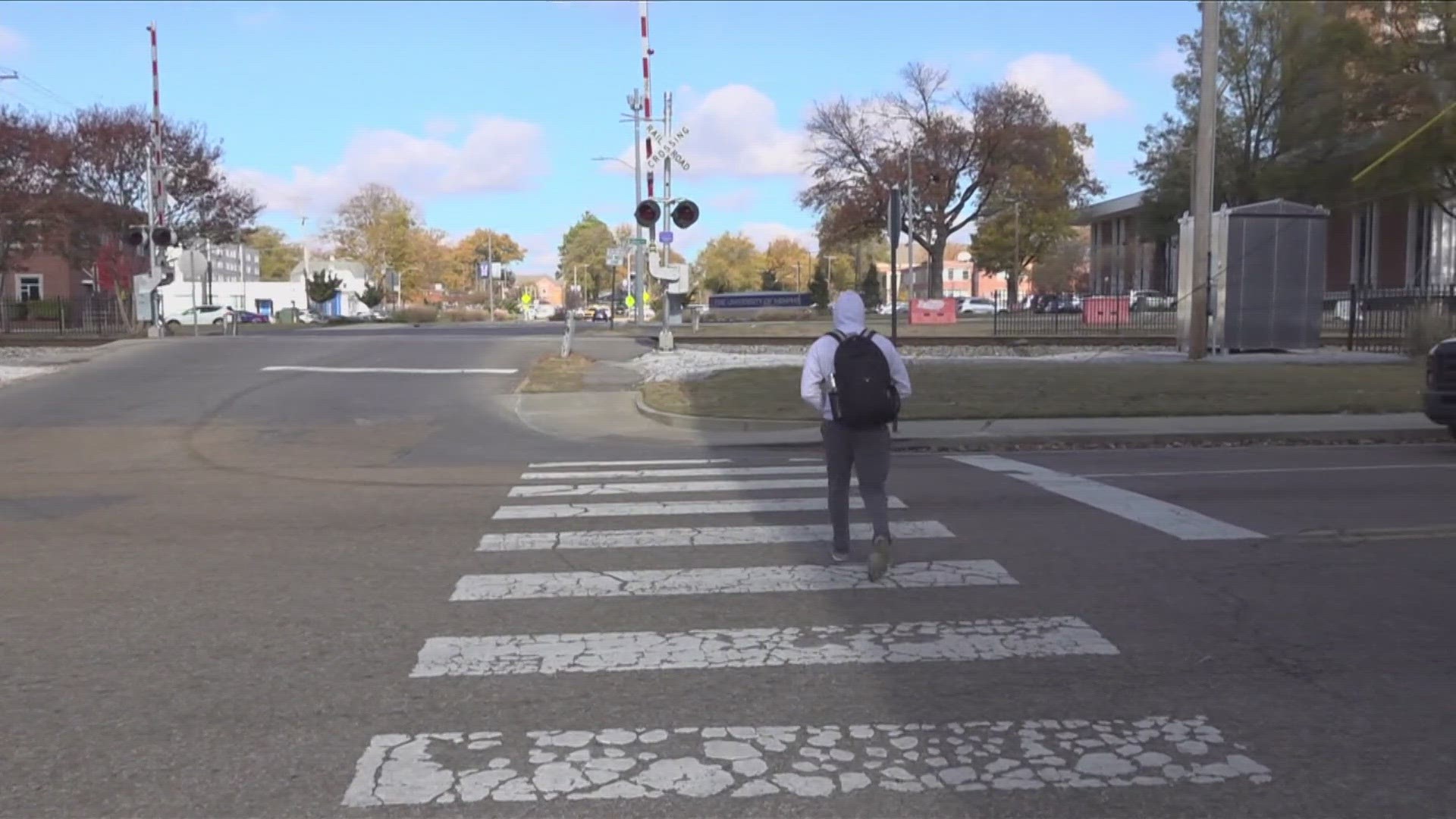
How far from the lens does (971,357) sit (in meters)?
28.0

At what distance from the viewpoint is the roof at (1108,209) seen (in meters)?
84.6

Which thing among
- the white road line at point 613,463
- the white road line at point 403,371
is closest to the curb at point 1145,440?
the white road line at point 613,463

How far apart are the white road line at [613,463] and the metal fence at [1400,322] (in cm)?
1489

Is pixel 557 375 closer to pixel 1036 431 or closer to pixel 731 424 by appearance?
pixel 731 424

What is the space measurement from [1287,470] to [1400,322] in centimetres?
2219

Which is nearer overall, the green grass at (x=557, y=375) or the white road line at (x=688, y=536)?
the white road line at (x=688, y=536)

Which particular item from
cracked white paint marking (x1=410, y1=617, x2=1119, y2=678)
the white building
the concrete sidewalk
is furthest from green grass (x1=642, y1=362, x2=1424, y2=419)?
the white building

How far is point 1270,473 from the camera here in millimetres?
12141

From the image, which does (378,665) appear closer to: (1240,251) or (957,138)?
(1240,251)

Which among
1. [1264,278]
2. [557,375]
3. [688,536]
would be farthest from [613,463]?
[1264,278]

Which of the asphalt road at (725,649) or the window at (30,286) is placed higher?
the window at (30,286)

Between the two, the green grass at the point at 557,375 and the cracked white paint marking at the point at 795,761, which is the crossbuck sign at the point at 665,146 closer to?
the green grass at the point at 557,375

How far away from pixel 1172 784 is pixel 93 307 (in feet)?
156

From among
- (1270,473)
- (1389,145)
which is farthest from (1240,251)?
(1389,145)
